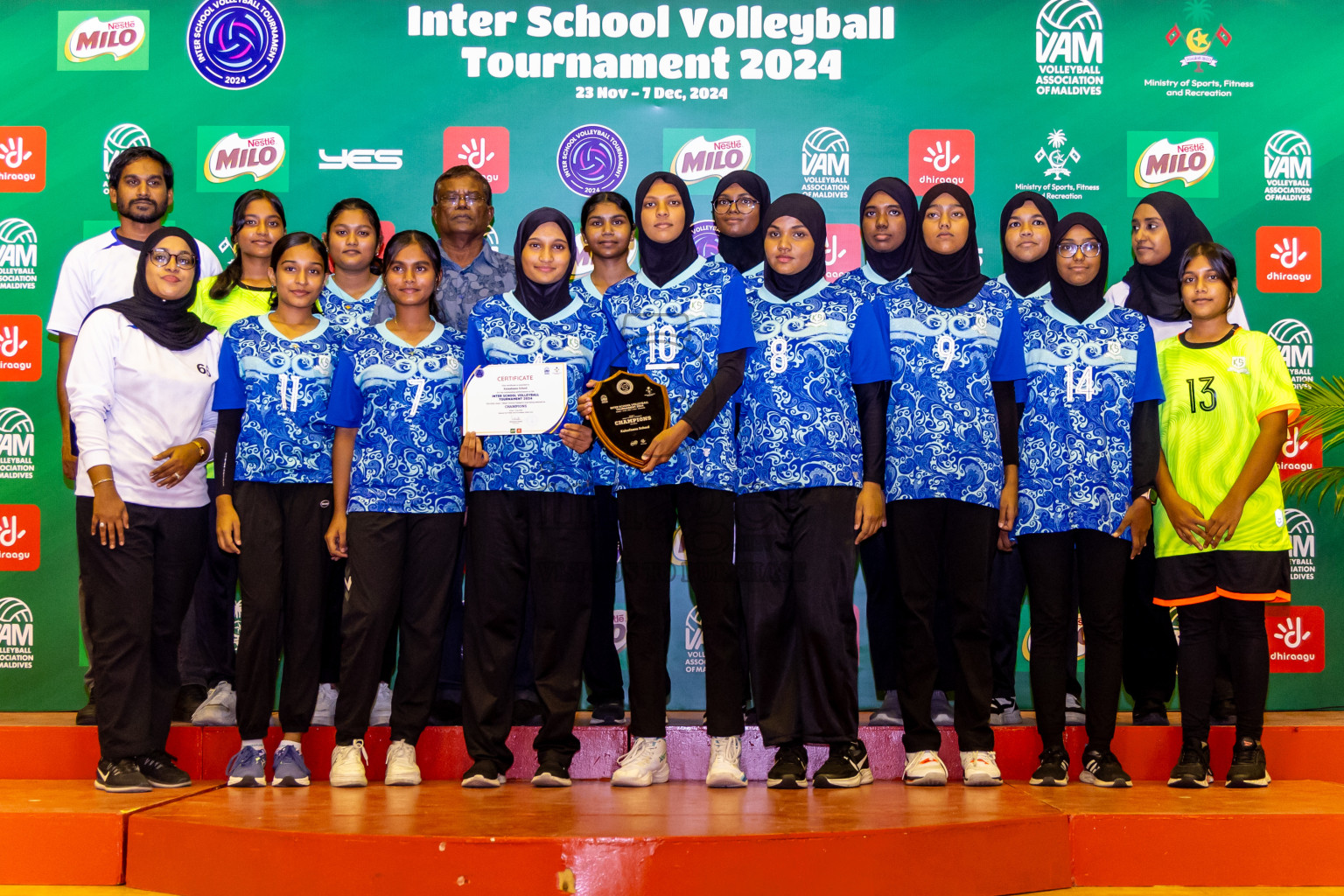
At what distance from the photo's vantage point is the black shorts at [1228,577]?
352cm

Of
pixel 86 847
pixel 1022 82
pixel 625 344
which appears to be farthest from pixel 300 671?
pixel 1022 82

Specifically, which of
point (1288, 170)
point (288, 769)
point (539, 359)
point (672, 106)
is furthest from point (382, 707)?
point (1288, 170)

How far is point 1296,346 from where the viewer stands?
5.03 meters

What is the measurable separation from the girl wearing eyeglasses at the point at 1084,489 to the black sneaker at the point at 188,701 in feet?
10.2

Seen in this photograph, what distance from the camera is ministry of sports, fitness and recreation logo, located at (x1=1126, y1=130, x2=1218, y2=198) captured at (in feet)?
16.7

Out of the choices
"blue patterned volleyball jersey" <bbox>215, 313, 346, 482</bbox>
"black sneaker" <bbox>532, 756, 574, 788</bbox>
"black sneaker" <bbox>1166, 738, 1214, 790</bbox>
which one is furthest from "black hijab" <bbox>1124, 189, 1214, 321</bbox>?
"blue patterned volleyball jersey" <bbox>215, 313, 346, 482</bbox>

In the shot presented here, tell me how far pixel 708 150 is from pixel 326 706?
10.1 ft

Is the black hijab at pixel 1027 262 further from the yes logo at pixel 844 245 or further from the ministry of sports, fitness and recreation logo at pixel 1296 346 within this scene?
the ministry of sports, fitness and recreation logo at pixel 1296 346

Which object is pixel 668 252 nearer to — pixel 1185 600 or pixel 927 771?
pixel 927 771

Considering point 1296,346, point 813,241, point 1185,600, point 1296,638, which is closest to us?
point 813,241

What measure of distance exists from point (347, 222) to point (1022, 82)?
10.8 ft

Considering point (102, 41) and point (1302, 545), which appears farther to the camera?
point (102, 41)

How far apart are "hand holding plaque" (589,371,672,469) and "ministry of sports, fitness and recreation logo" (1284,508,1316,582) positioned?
11.1ft

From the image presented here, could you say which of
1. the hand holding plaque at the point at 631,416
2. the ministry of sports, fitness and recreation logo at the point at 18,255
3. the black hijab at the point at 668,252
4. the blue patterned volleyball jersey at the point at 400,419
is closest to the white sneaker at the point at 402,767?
the blue patterned volleyball jersey at the point at 400,419
